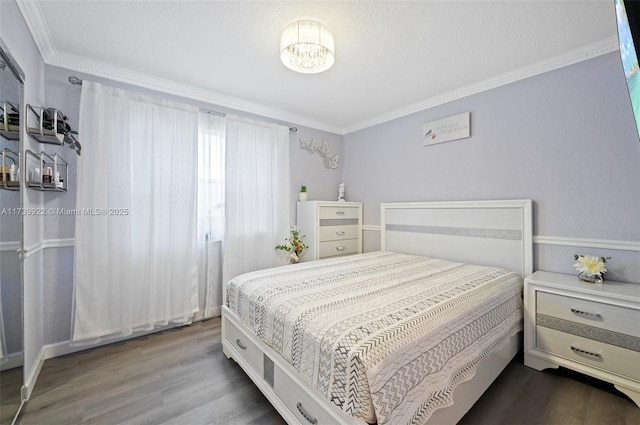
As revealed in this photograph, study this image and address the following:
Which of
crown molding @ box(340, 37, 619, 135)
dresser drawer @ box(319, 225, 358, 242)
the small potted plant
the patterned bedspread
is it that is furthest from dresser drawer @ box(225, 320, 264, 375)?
crown molding @ box(340, 37, 619, 135)

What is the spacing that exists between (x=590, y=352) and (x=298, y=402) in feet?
6.63

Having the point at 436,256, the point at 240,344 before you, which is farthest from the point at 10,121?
the point at 436,256

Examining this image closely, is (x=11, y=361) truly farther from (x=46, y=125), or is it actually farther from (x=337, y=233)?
(x=337, y=233)

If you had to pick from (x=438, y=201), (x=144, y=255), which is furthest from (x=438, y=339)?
(x=144, y=255)

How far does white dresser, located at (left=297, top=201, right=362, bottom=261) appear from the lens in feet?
11.3

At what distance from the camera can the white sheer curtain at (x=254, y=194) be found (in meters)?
3.03

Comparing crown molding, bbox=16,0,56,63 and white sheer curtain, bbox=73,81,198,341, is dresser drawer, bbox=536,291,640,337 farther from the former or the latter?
crown molding, bbox=16,0,56,63

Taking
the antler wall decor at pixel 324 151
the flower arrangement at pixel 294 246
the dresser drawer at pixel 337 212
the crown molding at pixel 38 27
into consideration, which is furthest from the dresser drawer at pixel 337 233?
the crown molding at pixel 38 27

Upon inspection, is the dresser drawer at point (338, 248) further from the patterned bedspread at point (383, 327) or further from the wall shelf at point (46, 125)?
the wall shelf at point (46, 125)

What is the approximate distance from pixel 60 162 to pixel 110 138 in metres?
0.41

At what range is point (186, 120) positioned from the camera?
2730 mm

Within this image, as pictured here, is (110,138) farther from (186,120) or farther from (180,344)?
(180,344)

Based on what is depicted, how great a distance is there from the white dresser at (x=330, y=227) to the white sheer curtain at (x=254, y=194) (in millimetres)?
279

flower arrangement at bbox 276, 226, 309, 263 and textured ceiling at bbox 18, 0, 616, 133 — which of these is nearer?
textured ceiling at bbox 18, 0, 616, 133
